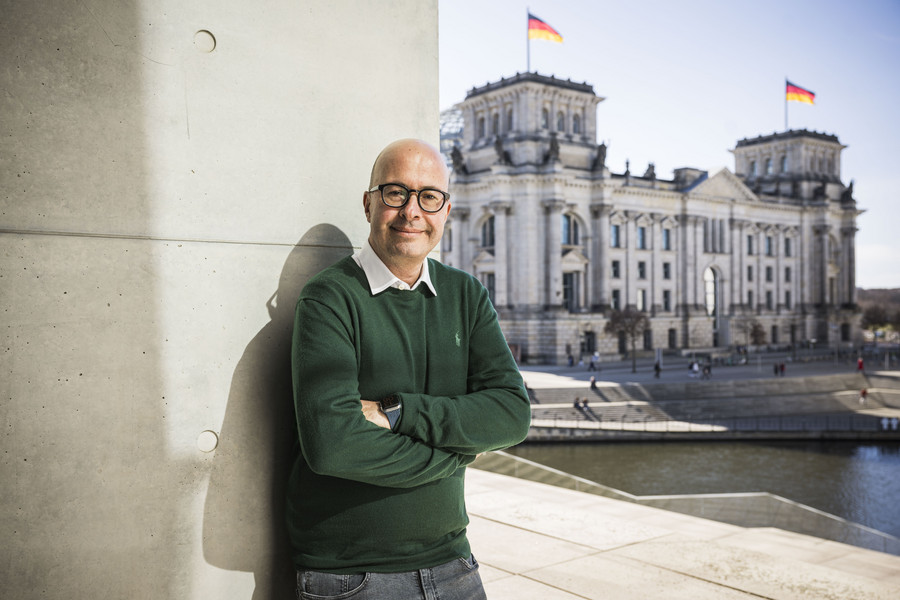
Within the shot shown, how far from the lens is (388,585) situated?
242cm

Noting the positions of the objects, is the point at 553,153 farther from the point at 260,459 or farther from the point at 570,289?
the point at 260,459

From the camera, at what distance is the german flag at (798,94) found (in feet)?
259

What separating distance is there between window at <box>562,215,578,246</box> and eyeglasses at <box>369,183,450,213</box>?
61.1 m

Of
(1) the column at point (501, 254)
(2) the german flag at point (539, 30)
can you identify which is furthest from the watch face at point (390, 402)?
(2) the german flag at point (539, 30)

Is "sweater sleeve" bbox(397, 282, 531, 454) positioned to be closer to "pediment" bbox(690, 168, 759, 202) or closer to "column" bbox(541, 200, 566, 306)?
"column" bbox(541, 200, 566, 306)

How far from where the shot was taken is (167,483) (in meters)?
2.62

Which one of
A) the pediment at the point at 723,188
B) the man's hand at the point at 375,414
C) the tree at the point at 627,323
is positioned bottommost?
the tree at the point at 627,323

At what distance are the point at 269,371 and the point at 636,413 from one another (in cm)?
3772

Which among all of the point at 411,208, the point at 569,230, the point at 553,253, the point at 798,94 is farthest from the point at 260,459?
the point at 798,94

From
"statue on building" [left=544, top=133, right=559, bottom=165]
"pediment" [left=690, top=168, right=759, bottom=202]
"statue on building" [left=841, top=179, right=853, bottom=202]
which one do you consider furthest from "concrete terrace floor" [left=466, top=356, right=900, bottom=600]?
"statue on building" [left=841, top=179, right=853, bottom=202]

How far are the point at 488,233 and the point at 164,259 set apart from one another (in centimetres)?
6074

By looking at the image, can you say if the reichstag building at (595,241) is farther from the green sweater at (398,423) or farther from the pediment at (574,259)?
the green sweater at (398,423)

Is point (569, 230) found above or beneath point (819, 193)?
beneath

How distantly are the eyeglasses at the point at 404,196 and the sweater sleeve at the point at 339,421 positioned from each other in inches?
16.4
